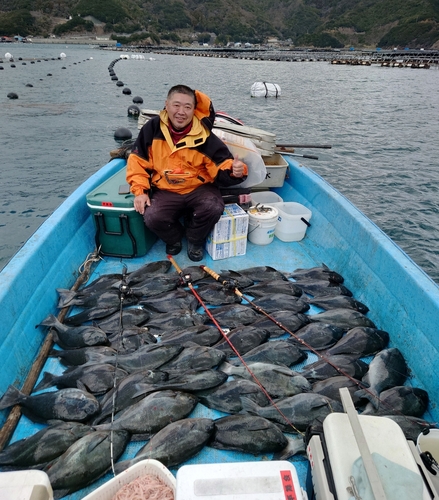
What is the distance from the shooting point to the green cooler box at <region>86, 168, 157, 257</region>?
14.3ft

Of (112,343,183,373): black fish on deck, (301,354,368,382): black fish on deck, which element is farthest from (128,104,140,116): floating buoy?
(301,354,368,382): black fish on deck

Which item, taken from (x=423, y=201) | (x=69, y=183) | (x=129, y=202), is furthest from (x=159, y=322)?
(x=423, y=201)

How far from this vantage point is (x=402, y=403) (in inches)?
110

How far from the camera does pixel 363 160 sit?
45.2 feet

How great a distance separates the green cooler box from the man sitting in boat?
207 mm

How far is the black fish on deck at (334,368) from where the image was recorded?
123 inches

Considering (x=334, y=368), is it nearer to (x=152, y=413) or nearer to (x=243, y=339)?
(x=243, y=339)

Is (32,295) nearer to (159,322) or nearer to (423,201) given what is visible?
(159,322)

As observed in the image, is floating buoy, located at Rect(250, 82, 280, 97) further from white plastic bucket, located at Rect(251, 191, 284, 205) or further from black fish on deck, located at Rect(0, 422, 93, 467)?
black fish on deck, located at Rect(0, 422, 93, 467)

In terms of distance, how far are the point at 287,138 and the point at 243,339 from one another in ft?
50.7

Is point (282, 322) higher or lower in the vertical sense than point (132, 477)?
lower

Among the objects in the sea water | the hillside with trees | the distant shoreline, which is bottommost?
the sea water

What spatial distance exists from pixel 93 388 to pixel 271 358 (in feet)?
5.37

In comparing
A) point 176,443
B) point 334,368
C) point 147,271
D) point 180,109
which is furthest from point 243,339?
point 180,109
